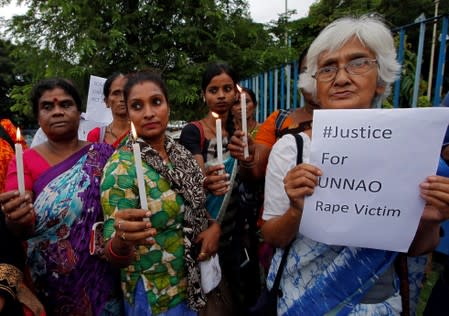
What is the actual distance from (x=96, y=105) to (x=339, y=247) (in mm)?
3541

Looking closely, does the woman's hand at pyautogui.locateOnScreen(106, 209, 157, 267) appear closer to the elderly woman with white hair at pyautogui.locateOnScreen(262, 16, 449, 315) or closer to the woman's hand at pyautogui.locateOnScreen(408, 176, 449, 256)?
the elderly woman with white hair at pyautogui.locateOnScreen(262, 16, 449, 315)

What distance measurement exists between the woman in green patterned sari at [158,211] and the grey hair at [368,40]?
0.88 metres

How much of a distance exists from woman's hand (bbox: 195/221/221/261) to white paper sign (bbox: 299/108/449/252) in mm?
790

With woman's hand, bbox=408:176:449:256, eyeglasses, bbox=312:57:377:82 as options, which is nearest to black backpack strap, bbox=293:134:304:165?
eyeglasses, bbox=312:57:377:82

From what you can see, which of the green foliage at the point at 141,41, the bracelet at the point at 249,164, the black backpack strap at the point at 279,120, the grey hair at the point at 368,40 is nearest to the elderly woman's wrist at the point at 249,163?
the bracelet at the point at 249,164

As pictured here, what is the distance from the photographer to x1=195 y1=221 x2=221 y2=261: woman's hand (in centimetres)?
171

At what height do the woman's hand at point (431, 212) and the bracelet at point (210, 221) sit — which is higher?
the woman's hand at point (431, 212)

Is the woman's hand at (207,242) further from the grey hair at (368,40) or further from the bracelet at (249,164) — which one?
the grey hair at (368,40)

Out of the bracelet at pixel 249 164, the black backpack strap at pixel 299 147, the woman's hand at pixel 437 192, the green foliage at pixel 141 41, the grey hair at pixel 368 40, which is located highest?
the green foliage at pixel 141 41

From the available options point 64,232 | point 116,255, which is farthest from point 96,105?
point 116,255

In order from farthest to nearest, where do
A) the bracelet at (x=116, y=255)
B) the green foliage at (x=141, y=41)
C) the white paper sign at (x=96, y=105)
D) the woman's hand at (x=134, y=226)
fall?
the green foliage at (x=141, y=41) < the white paper sign at (x=96, y=105) < the bracelet at (x=116, y=255) < the woman's hand at (x=134, y=226)

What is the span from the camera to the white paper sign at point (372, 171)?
0.94 m

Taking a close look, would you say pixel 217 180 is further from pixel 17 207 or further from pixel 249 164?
pixel 17 207

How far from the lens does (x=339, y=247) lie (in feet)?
3.86
